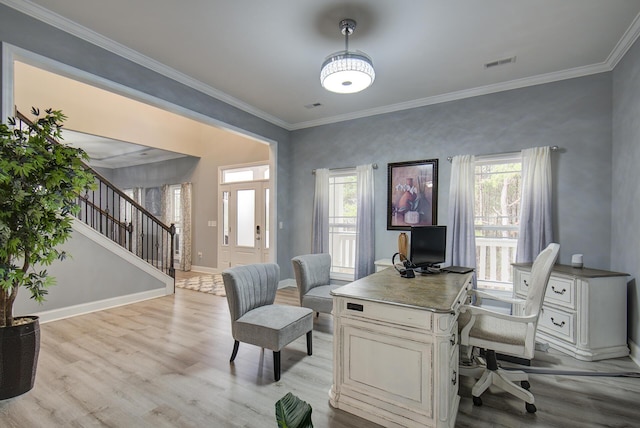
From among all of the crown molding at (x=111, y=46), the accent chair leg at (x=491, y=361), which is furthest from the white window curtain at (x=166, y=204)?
the accent chair leg at (x=491, y=361)

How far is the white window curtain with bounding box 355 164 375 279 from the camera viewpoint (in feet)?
15.6

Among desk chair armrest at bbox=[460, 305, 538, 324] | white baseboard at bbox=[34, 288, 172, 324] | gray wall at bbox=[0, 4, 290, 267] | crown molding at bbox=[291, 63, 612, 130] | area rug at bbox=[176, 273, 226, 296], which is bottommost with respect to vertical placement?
area rug at bbox=[176, 273, 226, 296]

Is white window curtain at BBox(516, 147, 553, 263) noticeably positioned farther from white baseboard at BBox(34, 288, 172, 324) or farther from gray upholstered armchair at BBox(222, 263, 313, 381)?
white baseboard at BBox(34, 288, 172, 324)

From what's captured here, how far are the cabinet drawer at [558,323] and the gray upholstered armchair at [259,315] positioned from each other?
2.53m

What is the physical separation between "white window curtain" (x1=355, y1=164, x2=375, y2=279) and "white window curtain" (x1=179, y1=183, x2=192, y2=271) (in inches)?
182

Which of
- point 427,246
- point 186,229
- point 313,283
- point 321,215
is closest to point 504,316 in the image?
point 427,246

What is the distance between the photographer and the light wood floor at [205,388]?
1974 mm

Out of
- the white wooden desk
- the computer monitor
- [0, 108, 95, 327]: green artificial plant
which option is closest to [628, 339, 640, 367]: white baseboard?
the computer monitor

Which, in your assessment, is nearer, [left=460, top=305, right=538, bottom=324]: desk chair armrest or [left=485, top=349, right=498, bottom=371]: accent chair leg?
[left=460, top=305, right=538, bottom=324]: desk chair armrest

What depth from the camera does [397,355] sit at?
1.83 metres

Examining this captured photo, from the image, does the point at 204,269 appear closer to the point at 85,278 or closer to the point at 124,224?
the point at 124,224

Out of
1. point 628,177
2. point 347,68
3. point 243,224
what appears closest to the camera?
point 347,68

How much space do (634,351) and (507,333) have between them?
1.86 m

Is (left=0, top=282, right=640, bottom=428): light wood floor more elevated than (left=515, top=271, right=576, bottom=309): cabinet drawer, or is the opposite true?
(left=515, top=271, right=576, bottom=309): cabinet drawer
